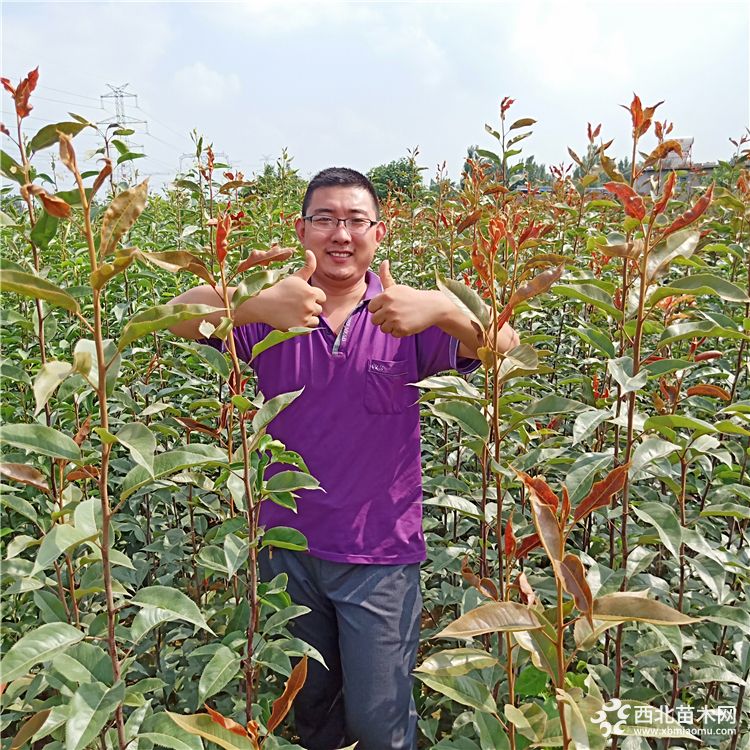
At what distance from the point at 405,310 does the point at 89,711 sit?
1208mm

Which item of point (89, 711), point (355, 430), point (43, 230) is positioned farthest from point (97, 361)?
point (355, 430)

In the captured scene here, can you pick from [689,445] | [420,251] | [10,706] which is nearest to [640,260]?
[689,445]

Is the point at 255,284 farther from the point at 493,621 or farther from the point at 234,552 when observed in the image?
the point at 493,621

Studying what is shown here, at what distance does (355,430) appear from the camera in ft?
7.47

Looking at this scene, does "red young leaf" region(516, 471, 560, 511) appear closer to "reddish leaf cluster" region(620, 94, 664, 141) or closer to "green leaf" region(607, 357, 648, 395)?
"green leaf" region(607, 357, 648, 395)

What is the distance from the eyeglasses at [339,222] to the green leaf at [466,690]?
1.50 m

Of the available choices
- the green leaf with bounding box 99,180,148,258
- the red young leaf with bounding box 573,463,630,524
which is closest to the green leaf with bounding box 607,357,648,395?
the red young leaf with bounding box 573,463,630,524

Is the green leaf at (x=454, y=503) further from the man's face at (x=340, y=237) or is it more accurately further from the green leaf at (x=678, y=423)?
the man's face at (x=340, y=237)

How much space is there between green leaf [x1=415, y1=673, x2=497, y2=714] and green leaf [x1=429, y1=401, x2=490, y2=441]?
22.1 inches

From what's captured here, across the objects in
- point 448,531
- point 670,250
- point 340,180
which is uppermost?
point 340,180

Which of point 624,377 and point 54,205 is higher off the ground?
point 54,205

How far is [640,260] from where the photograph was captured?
1641 mm

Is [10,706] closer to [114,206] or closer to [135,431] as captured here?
[135,431]

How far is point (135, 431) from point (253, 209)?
5.09 meters
